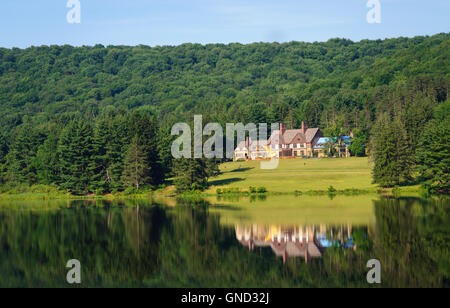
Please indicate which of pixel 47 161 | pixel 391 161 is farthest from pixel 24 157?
pixel 391 161

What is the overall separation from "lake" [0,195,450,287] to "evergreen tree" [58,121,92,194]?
28.8 metres

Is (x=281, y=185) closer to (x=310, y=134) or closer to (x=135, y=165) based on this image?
(x=135, y=165)

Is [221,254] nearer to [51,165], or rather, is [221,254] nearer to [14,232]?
[14,232]

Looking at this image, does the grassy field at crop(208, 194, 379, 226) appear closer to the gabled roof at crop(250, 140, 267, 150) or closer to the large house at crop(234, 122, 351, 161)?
the large house at crop(234, 122, 351, 161)

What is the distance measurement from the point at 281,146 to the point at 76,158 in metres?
54.5

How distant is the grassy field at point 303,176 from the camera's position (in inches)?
2985

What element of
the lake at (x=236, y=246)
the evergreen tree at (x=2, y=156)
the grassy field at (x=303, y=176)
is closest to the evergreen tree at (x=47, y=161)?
the evergreen tree at (x=2, y=156)

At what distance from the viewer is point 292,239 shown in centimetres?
3444

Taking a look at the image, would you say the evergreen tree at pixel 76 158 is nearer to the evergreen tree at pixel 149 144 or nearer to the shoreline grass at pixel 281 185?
the shoreline grass at pixel 281 185

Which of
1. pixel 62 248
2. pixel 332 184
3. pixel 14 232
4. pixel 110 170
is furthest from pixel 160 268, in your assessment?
pixel 110 170

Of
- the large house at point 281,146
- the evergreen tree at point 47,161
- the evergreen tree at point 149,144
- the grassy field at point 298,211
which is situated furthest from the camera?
the large house at point 281,146

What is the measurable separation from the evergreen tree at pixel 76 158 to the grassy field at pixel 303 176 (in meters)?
19.9

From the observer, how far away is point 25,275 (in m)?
27.6

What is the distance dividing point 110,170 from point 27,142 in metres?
24.0
